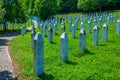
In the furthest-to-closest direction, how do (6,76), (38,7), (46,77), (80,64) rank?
1. (38,7)
2. (80,64)
3. (6,76)
4. (46,77)

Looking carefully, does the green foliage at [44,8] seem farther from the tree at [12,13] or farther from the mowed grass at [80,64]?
the mowed grass at [80,64]

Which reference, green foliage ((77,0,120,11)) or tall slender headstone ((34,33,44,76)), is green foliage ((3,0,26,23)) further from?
tall slender headstone ((34,33,44,76))

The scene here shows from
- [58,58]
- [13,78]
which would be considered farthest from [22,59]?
[13,78]

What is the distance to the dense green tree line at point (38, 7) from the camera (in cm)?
4112

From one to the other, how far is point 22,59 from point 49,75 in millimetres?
4086

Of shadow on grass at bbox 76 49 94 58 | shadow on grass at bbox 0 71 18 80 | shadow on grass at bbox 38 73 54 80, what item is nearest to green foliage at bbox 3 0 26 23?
shadow on grass at bbox 76 49 94 58

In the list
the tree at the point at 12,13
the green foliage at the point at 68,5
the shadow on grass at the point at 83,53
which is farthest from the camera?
the green foliage at the point at 68,5

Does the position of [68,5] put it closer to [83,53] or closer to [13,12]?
[13,12]

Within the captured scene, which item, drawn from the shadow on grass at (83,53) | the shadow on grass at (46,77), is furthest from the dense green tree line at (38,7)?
the shadow on grass at (46,77)

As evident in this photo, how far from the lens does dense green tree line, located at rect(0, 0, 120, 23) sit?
135ft

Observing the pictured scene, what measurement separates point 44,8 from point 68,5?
2921 cm

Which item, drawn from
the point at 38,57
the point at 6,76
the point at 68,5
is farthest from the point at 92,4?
the point at 38,57

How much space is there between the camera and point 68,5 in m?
84.2

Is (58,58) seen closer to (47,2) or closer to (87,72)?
(87,72)
